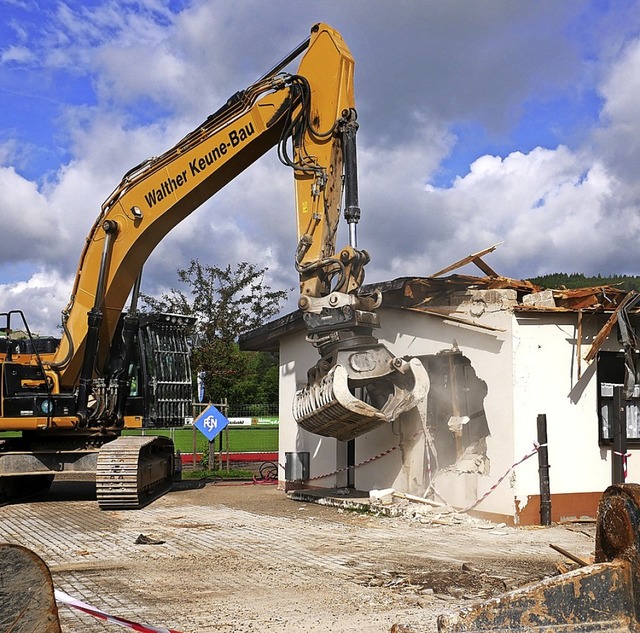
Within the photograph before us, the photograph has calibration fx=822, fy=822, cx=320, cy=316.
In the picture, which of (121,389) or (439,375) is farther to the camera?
(121,389)

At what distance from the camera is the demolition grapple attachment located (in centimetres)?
1132

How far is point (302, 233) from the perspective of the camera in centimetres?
1233

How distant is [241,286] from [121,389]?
1536 cm

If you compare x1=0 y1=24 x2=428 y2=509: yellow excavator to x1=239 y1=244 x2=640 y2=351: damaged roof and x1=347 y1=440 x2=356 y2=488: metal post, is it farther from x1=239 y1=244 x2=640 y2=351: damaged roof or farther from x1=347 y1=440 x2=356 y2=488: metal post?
x1=347 y1=440 x2=356 y2=488: metal post

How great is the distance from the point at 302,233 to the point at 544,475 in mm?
4887

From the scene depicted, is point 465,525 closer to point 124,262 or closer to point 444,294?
point 444,294

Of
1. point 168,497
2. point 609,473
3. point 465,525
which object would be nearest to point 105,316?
point 168,497

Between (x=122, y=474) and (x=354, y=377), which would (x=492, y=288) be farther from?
(x=122, y=474)

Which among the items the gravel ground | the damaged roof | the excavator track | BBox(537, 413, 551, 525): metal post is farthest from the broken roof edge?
the excavator track

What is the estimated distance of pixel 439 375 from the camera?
1329 cm

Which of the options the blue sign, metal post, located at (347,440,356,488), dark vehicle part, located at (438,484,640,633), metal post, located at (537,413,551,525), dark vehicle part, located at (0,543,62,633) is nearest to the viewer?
dark vehicle part, located at (0,543,62,633)

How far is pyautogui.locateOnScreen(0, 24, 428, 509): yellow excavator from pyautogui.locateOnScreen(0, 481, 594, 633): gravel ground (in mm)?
1247

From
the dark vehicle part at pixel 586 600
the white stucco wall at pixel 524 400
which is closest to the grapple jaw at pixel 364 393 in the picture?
the white stucco wall at pixel 524 400

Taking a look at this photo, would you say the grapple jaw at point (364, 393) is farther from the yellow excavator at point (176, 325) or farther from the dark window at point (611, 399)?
the dark window at point (611, 399)
